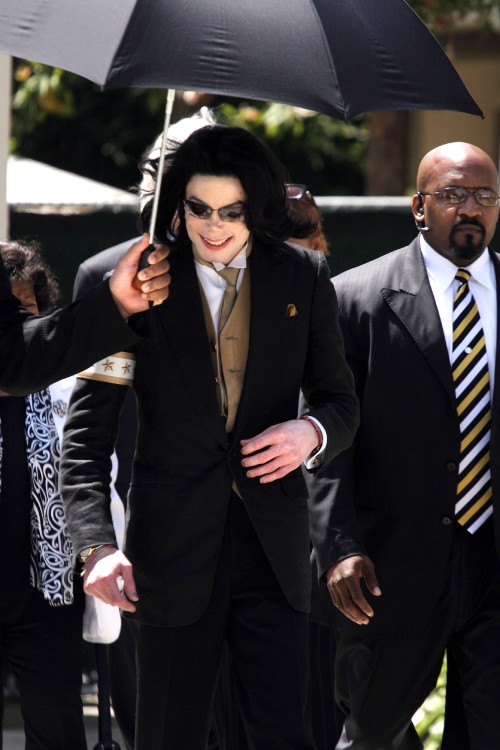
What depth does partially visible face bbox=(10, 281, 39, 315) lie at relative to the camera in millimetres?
4762

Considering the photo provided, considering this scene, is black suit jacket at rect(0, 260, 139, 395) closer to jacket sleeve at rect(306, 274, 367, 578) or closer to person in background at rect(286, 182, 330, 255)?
jacket sleeve at rect(306, 274, 367, 578)

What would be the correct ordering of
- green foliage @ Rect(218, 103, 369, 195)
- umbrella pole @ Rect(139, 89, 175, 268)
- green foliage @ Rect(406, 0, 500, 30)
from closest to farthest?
umbrella pole @ Rect(139, 89, 175, 268) < green foliage @ Rect(406, 0, 500, 30) < green foliage @ Rect(218, 103, 369, 195)

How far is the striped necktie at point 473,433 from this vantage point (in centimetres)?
446

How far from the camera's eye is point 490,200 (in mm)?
4605

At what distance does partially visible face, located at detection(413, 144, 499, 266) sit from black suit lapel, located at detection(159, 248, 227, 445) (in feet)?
3.87

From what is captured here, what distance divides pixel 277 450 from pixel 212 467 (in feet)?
0.65

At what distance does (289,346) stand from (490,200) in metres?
1.19

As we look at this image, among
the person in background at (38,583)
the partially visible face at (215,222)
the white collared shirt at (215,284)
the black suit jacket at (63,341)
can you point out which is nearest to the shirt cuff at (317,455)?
the white collared shirt at (215,284)

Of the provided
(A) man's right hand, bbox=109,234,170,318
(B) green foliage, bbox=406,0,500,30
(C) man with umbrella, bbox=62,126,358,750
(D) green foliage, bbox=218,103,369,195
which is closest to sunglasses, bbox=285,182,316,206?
Answer: (C) man with umbrella, bbox=62,126,358,750

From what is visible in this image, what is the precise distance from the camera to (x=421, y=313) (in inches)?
179

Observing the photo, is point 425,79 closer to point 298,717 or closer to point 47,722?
point 298,717

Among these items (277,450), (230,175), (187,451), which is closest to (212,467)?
(187,451)

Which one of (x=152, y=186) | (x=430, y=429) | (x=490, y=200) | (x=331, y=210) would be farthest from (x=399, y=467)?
(x=331, y=210)

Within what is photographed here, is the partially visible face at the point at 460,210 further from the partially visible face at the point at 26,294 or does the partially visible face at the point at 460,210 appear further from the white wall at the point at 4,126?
the white wall at the point at 4,126
